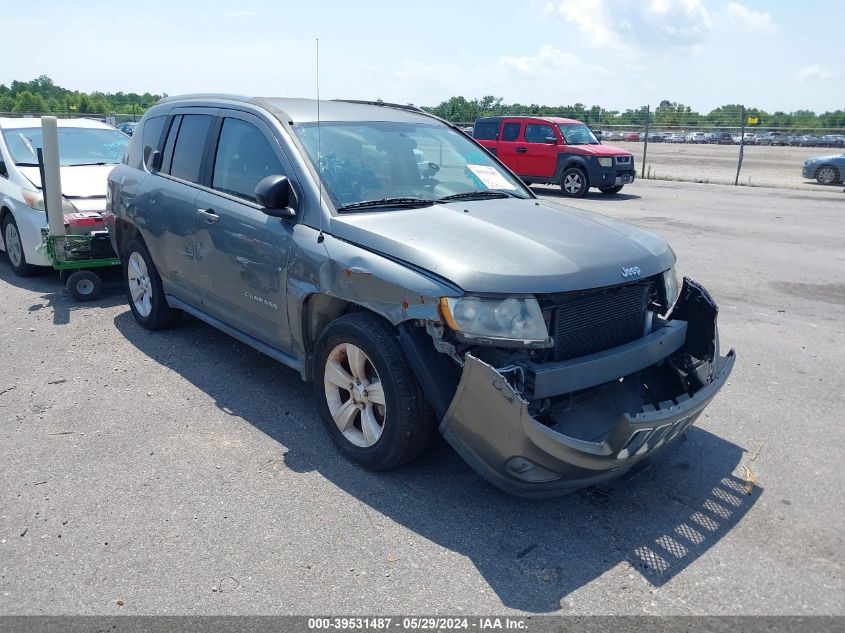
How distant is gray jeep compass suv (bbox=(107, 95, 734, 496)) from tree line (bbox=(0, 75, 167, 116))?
158 feet

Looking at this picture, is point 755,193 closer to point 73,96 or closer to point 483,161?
point 483,161

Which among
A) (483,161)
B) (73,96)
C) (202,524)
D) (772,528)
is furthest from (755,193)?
(73,96)

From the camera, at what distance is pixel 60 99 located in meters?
78.2

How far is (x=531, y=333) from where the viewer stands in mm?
3400

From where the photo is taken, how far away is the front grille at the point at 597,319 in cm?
357

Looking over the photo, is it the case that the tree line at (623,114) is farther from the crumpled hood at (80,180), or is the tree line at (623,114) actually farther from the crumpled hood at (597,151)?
the crumpled hood at (80,180)

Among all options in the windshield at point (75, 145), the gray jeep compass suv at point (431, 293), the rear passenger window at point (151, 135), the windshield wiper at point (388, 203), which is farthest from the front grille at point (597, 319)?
the windshield at point (75, 145)

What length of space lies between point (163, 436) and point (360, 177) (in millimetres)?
1984

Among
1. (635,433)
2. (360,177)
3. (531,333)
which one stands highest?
(360,177)

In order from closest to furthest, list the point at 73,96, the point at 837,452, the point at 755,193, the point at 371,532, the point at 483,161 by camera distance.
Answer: the point at 371,532 < the point at 837,452 < the point at 483,161 < the point at 755,193 < the point at 73,96

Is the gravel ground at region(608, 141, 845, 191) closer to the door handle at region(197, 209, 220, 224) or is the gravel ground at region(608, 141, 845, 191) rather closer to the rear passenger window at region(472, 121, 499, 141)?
the rear passenger window at region(472, 121, 499, 141)

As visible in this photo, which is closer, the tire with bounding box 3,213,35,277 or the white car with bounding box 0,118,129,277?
the white car with bounding box 0,118,129,277

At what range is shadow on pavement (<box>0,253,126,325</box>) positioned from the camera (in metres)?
7.21

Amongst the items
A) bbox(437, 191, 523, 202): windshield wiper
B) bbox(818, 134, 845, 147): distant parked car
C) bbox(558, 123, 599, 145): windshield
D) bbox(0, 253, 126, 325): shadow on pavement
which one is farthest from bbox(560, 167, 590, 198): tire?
bbox(818, 134, 845, 147): distant parked car
